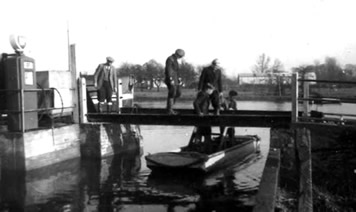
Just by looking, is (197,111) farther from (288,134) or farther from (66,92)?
(66,92)

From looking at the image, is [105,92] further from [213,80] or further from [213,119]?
[213,119]

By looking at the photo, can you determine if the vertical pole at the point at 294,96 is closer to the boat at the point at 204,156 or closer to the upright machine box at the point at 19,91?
the boat at the point at 204,156

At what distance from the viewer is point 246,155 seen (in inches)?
656

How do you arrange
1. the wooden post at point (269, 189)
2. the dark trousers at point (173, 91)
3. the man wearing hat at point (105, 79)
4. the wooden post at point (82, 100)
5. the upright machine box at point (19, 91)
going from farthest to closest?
the man wearing hat at point (105, 79) → the wooden post at point (82, 100) → the dark trousers at point (173, 91) → the upright machine box at point (19, 91) → the wooden post at point (269, 189)

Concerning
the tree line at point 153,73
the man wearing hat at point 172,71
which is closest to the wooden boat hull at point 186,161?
the man wearing hat at point 172,71

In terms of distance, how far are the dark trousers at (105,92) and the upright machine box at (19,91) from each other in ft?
11.7

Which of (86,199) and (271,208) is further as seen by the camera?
(86,199)

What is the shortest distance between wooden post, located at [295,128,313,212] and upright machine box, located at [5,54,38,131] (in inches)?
311

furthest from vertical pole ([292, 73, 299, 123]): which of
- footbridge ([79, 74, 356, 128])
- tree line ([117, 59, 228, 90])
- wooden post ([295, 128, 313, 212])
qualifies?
tree line ([117, 59, 228, 90])

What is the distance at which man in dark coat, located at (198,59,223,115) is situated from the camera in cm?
1344

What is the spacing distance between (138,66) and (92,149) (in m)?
67.0

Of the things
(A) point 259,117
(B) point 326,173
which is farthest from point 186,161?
(B) point 326,173

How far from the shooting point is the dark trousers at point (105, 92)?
16.2 m

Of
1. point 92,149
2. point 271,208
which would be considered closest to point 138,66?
point 92,149
